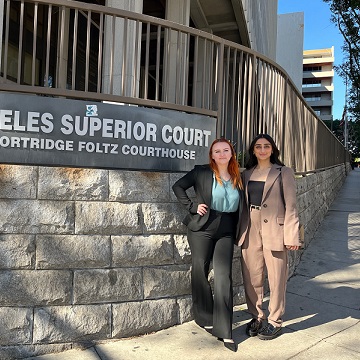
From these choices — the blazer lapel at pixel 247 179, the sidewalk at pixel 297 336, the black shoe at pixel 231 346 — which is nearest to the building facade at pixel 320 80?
the sidewalk at pixel 297 336

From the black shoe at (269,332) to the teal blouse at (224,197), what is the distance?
1097 millimetres

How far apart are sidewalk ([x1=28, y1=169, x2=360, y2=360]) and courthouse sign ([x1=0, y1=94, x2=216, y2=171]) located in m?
1.55

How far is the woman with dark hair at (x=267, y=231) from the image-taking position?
11.3ft

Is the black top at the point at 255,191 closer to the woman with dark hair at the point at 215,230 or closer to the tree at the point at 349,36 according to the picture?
the woman with dark hair at the point at 215,230

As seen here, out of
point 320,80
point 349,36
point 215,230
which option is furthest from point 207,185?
point 320,80

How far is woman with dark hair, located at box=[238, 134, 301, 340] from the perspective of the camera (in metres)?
3.44

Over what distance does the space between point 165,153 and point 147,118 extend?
374mm

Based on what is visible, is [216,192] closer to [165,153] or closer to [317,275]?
[165,153]

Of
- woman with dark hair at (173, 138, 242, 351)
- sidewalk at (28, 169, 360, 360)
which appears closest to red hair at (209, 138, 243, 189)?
woman with dark hair at (173, 138, 242, 351)

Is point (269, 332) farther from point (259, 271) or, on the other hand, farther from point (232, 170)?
point (232, 170)

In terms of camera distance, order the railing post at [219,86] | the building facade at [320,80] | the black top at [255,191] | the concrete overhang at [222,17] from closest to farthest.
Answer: the black top at [255,191], the railing post at [219,86], the concrete overhang at [222,17], the building facade at [320,80]

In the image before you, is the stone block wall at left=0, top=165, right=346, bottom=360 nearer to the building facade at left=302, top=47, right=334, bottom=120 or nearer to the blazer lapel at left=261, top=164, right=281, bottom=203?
the blazer lapel at left=261, top=164, right=281, bottom=203

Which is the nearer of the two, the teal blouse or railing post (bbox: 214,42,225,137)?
the teal blouse

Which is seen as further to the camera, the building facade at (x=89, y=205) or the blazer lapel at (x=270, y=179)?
the blazer lapel at (x=270, y=179)
